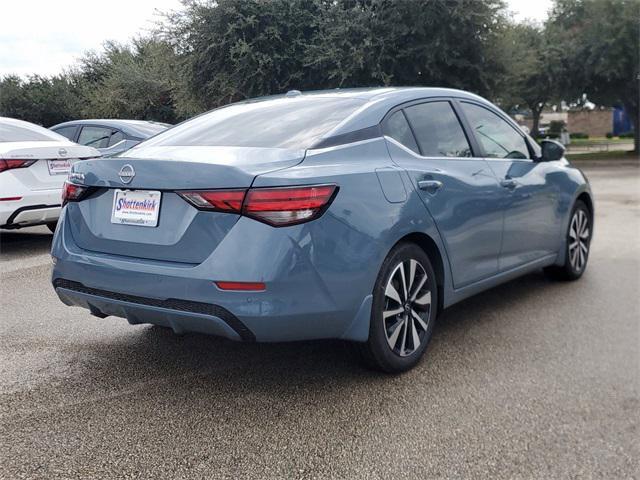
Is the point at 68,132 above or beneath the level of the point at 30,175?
above

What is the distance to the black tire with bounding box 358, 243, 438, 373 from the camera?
3479 millimetres

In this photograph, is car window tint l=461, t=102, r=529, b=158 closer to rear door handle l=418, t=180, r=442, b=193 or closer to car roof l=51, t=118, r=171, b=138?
rear door handle l=418, t=180, r=442, b=193

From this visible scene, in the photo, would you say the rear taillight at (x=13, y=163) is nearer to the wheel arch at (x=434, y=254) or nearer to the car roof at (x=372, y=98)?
the car roof at (x=372, y=98)

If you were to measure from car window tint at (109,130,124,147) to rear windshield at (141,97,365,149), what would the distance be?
5497 millimetres

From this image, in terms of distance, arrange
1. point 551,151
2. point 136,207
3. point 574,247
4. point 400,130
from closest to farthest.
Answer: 1. point 136,207
2. point 400,130
3. point 551,151
4. point 574,247

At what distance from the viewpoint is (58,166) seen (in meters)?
7.34

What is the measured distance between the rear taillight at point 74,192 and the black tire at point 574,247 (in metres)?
3.96

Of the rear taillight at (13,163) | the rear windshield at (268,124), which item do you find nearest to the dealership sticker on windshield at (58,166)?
the rear taillight at (13,163)

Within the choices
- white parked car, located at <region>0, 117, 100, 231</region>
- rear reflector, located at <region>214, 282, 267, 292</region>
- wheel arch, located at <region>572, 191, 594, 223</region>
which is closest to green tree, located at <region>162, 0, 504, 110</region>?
white parked car, located at <region>0, 117, 100, 231</region>

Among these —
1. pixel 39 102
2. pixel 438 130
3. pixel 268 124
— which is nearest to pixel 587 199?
pixel 438 130

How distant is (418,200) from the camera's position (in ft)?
12.2

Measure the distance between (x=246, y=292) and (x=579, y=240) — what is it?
397 centimetres

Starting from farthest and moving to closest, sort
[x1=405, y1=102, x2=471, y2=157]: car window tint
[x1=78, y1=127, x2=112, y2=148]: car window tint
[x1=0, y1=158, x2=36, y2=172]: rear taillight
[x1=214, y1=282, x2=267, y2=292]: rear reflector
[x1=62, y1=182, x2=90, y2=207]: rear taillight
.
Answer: [x1=78, y1=127, x2=112, y2=148]: car window tint < [x1=0, y1=158, x2=36, y2=172]: rear taillight < [x1=405, y1=102, x2=471, y2=157]: car window tint < [x1=62, y1=182, x2=90, y2=207]: rear taillight < [x1=214, y1=282, x2=267, y2=292]: rear reflector

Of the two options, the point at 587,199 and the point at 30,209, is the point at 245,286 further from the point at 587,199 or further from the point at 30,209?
the point at 30,209
